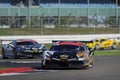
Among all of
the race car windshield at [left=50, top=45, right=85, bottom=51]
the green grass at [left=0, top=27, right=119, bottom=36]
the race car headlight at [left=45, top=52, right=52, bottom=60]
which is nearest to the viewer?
the race car headlight at [left=45, top=52, right=52, bottom=60]

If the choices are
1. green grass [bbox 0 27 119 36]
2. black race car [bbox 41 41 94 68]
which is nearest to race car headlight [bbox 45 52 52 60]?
black race car [bbox 41 41 94 68]

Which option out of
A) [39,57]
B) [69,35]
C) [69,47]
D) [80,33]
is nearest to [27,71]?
[69,47]

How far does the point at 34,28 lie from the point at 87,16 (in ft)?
35.0

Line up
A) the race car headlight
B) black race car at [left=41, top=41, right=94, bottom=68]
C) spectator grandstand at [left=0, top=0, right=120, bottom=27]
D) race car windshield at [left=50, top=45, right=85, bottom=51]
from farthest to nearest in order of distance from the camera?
spectator grandstand at [left=0, top=0, right=120, bottom=27]
race car windshield at [left=50, top=45, right=85, bottom=51]
the race car headlight
black race car at [left=41, top=41, right=94, bottom=68]

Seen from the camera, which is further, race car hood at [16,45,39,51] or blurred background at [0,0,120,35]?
blurred background at [0,0,120,35]

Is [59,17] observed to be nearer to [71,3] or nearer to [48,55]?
[71,3]

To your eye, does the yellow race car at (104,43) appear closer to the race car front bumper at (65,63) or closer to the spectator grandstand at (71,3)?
the spectator grandstand at (71,3)

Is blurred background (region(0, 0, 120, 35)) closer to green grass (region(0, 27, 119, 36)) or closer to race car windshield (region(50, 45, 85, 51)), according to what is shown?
green grass (region(0, 27, 119, 36))

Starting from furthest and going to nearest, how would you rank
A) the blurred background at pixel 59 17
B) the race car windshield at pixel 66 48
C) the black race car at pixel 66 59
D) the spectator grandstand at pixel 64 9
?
the spectator grandstand at pixel 64 9 < the blurred background at pixel 59 17 < the race car windshield at pixel 66 48 < the black race car at pixel 66 59

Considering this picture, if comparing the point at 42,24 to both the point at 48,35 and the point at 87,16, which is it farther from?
the point at 87,16

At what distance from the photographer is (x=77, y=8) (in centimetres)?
6038

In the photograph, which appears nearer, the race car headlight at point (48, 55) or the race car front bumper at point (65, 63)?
the race car front bumper at point (65, 63)

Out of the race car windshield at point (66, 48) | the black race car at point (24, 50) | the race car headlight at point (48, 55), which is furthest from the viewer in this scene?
the black race car at point (24, 50)

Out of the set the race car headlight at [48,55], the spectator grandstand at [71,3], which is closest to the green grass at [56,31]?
the spectator grandstand at [71,3]
